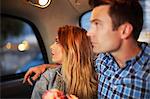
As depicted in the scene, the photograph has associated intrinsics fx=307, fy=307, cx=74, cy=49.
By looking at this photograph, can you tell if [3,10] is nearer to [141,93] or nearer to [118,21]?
[118,21]

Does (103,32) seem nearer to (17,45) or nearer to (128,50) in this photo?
(128,50)

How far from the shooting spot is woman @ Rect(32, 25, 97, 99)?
92 cm

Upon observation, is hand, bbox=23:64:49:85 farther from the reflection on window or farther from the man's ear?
the man's ear

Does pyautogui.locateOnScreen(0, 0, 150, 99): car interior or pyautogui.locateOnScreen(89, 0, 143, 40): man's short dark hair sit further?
pyautogui.locateOnScreen(0, 0, 150, 99): car interior

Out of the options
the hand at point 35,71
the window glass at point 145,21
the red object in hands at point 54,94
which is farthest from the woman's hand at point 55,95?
the window glass at point 145,21

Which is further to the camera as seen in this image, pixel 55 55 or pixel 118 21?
pixel 55 55

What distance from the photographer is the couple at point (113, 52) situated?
80 centimetres

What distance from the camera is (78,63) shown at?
93 cm

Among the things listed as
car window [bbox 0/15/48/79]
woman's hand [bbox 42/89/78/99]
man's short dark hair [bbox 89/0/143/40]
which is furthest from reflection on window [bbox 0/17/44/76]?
man's short dark hair [bbox 89/0/143/40]

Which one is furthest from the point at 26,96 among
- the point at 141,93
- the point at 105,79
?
the point at 141,93

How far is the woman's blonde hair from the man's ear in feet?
0.45

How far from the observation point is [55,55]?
0.94m

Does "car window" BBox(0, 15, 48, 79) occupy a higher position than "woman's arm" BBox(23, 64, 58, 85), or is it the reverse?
"car window" BBox(0, 15, 48, 79)

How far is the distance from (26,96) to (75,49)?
211 mm
